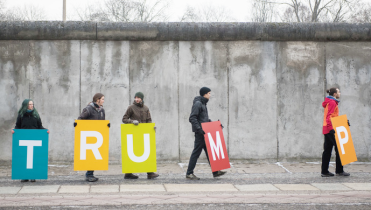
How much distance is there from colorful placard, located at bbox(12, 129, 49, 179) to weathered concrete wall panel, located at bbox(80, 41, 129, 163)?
2.40 m

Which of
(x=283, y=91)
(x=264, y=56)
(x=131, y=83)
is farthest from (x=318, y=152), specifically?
(x=131, y=83)

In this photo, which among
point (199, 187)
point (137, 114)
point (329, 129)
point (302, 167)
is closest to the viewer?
point (199, 187)

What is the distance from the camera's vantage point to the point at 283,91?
1059cm

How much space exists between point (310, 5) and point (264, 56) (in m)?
27.9

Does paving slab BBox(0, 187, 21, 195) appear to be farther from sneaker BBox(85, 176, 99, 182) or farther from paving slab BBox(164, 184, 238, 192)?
paving slab BBox(164, 184, 238, 192)

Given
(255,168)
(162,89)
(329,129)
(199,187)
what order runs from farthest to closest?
(162,89) < (255,168) < (329,129) < (199,187)

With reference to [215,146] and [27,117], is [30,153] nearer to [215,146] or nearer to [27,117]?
[27,117]

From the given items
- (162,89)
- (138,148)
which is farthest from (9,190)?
(162,89)

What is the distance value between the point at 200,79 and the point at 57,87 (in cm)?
342

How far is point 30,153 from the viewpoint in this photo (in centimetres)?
787

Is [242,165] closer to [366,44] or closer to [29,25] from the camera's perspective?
[366,44]

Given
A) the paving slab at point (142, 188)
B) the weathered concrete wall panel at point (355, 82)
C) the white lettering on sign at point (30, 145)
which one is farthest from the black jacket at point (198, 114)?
the weathered concrete wall panel at point (355, 82)

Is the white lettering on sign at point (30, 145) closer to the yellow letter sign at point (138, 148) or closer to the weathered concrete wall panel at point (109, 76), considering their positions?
the yellow letter sign at point (138, 148)

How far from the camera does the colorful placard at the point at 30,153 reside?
308 inches
